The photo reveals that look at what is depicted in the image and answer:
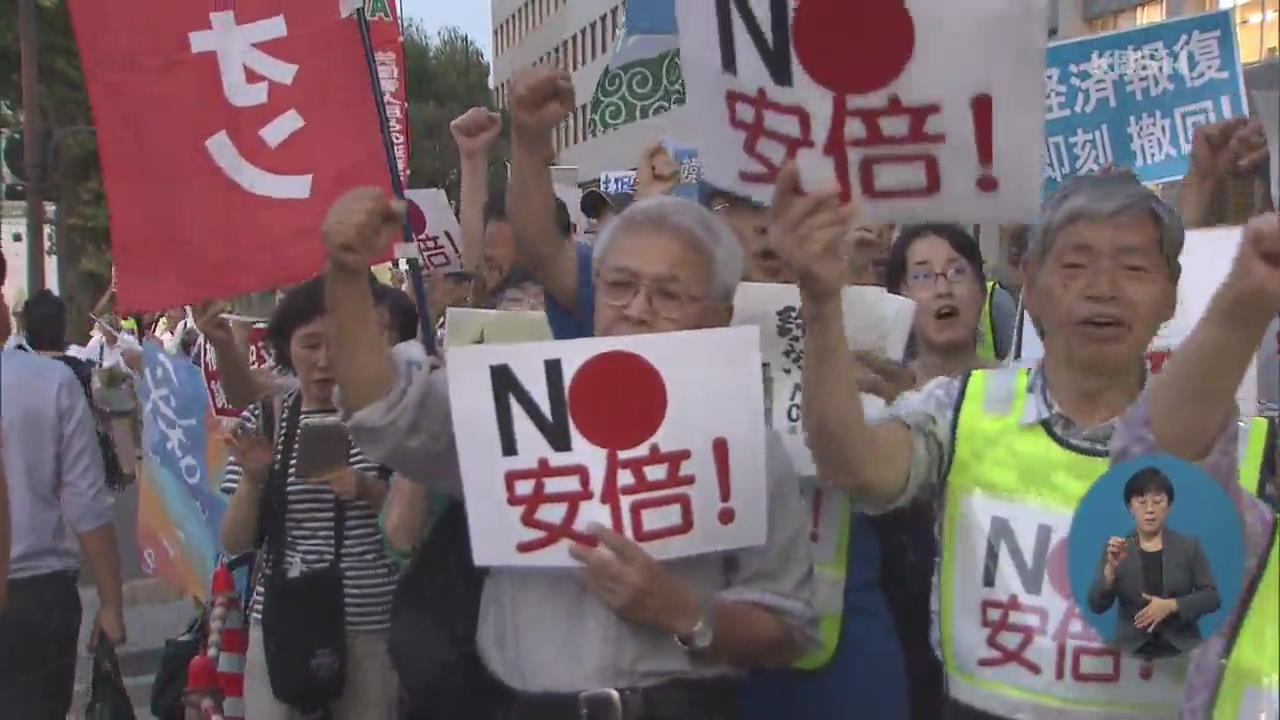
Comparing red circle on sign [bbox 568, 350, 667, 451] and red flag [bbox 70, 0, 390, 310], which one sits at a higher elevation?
red flag [bbox 70, 0, 390, 310]

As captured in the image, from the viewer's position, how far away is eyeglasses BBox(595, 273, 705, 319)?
2.44 meters

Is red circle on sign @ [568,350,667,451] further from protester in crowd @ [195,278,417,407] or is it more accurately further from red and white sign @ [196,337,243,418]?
red and white sign @ [196,337,243,418]

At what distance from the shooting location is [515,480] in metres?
2.30

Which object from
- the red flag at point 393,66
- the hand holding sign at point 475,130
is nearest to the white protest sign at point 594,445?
the hand holding sign at point 475,130

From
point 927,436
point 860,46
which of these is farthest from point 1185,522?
point 860,46

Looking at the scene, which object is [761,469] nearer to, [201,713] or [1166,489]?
[1166,489]

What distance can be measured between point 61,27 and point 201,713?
59.0 feet

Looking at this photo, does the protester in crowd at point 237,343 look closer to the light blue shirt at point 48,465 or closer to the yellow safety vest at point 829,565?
the light blue shirt at point 48,465

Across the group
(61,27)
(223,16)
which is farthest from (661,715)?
(61,27)

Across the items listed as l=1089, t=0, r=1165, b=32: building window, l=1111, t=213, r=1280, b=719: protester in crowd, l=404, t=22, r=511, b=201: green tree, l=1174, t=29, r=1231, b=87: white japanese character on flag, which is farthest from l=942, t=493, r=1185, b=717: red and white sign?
l=404, t=22, r=511, b=201: green tree

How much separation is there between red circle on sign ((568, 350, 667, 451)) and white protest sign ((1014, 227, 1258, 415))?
3.81 ft

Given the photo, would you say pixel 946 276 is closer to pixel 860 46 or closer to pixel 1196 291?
pixel 1196 291

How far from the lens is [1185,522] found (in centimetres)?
185

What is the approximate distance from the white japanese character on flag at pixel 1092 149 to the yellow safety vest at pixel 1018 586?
3.80 metres
